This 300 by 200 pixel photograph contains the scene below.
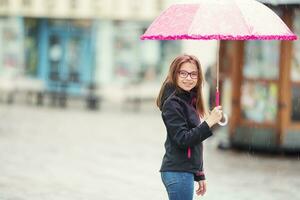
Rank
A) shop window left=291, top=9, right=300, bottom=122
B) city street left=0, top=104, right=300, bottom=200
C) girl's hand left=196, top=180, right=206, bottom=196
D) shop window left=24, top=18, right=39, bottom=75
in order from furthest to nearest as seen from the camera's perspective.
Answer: shop window left=24, top=18, right=39, bottom=75 < shop window left=291, top=9, right=300, bottom=122 < city street left=0, top=104, right=300, bottom=200 < girl's hand left=196, top=180, right=206, bottom=196

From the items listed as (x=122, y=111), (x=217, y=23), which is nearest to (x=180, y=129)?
(x=217, y=23)

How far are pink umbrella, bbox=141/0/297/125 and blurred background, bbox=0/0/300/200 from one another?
13.0ft

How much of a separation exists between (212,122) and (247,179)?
6470 mm

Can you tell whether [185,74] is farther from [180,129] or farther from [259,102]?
[259,102]

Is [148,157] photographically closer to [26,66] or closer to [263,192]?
[263,192]

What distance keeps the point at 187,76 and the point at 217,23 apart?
23.8 inches

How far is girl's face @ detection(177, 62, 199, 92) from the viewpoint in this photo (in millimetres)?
5539

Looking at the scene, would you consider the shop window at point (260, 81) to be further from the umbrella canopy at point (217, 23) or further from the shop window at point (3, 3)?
the shop window at point (3, 3)

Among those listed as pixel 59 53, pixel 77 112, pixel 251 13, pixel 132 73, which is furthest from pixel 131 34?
pixel 251 13

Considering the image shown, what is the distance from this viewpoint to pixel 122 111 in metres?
24.7

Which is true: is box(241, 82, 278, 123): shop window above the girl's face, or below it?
below

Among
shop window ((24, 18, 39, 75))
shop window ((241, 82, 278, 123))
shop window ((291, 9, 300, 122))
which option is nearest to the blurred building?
shop window ((24, 18, 39, 75))

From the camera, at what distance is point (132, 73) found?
1158 inches

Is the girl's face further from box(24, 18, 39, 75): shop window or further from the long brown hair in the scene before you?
box(24, 18, 39, 75): shop window
